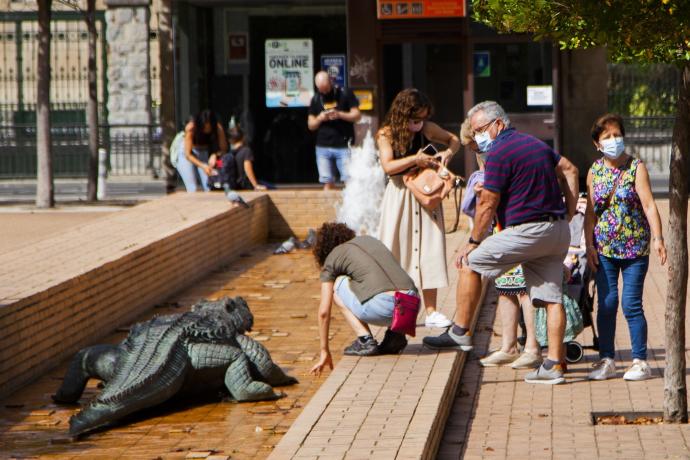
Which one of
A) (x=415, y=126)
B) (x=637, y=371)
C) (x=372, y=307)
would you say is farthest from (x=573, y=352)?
(x=415, y=126)

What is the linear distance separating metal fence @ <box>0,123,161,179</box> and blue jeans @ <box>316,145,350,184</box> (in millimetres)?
11137

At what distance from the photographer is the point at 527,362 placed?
358 inches

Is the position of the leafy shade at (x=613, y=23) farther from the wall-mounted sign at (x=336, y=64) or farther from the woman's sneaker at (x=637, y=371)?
the wall-mounted sign at (x=336, y=64)

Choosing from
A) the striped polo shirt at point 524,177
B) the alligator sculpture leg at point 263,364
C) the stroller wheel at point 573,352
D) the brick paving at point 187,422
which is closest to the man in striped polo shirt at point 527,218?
the striped polo shirt at point 524,177

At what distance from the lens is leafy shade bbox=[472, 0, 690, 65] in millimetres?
6703

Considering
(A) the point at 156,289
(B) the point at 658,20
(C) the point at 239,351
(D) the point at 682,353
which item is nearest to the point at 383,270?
(C) the point at 239,351

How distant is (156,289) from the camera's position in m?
12.0

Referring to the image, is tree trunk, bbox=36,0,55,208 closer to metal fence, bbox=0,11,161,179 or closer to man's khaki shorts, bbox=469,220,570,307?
metal fence, bbox=0,11,161,179

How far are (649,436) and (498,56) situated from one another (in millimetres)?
13820

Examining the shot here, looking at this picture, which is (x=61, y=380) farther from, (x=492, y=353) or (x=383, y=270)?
(x=492, y=353)

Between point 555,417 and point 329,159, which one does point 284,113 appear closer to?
point 329,159

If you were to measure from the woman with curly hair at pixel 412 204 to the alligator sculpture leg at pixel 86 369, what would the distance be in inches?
97.4

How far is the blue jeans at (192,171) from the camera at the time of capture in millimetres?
18422

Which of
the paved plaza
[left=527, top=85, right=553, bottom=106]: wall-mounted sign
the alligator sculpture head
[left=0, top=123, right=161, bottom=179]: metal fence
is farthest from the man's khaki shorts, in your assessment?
[left=0, top=123, right=161, bottom=179]: metal fence
